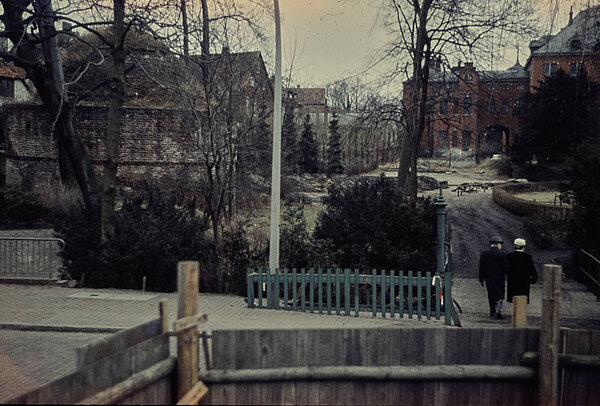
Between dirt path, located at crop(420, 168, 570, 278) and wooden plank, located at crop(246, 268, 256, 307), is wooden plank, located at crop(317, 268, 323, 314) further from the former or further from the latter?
dirt path, located at crop(420, 168, 570, 278)

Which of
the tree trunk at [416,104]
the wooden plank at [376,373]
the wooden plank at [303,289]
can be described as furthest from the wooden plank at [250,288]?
the tree trunk at [416,104]

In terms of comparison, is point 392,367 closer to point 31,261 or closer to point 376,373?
point 376,373

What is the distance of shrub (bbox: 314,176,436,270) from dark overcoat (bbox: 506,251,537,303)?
3.02 meters

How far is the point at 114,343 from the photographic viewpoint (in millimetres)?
4883

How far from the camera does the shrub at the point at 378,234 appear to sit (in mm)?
15055

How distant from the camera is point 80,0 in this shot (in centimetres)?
1623

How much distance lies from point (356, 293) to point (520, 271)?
3.25m

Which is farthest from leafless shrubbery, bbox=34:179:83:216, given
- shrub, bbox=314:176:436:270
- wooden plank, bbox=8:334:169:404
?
wooden plank, bbox=8:334:169:404

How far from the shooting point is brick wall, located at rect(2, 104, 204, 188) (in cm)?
2905

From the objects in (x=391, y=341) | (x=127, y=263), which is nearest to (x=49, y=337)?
(x=127, y=263)

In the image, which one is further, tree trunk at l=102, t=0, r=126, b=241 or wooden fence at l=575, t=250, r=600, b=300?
wooden fence at l=575, t=250, r=600, b=300

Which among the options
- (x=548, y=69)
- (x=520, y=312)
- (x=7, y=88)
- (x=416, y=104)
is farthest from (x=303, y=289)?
(x=548, y=69)

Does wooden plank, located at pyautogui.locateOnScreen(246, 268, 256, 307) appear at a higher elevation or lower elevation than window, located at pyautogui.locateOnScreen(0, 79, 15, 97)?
lower

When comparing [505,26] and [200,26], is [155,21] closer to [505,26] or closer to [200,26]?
[200,26]
